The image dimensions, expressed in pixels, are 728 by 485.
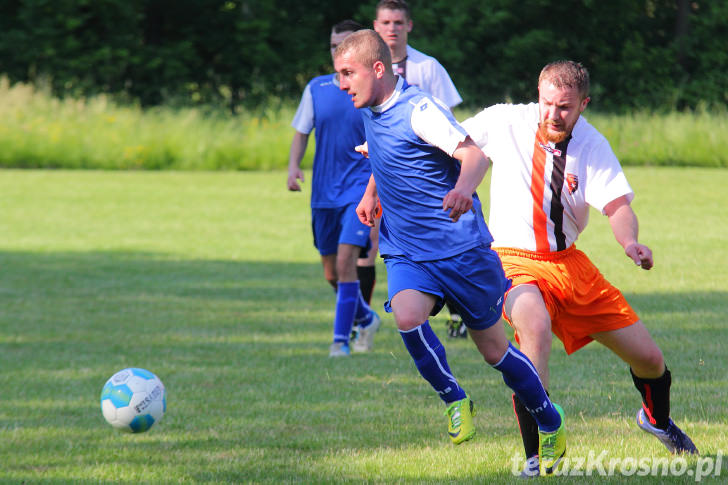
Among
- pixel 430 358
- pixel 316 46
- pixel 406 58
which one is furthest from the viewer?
pixel 316 46

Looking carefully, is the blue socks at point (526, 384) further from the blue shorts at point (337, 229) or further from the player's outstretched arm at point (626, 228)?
the blue shorts at point (337, 229)

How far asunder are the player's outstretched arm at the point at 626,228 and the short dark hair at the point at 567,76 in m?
0.48

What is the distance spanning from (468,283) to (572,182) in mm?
660

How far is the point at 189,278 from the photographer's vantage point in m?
11.2

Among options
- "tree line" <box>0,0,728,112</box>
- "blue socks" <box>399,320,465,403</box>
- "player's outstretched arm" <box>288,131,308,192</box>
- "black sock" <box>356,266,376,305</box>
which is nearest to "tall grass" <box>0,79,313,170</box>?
"tree line" <box>0,0,728,112</box>

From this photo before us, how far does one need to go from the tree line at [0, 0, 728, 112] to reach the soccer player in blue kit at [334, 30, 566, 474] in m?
30.4

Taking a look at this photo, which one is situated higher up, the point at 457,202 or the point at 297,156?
the point at 457,202

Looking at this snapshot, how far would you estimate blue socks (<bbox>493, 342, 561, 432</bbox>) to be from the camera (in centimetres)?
410

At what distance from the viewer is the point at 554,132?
436 centimetres

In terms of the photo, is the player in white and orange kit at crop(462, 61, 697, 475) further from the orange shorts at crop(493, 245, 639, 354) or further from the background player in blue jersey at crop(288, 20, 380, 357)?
the background player in blue jersey at crop(288, 20, 380, 357)

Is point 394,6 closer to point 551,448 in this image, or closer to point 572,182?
point 572,182

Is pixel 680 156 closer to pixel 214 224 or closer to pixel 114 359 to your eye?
pixel 214 224

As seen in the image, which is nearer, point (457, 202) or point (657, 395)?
point (457, 202)

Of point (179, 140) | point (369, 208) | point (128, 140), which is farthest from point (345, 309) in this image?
point (128, 140)
